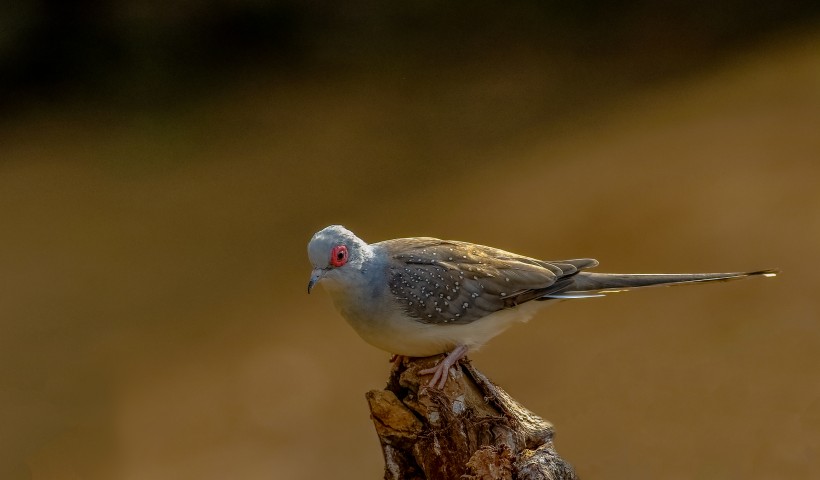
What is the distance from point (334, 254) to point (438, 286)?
0.41m

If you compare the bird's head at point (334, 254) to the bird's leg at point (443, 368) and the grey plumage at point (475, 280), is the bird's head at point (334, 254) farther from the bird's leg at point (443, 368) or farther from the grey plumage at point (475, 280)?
the bird's leg at point (443, 368)

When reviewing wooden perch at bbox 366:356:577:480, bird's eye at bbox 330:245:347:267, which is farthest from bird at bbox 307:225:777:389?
wooden perch at bbox 366:356:577:480

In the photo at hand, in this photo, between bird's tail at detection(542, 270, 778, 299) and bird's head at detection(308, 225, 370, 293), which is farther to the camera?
bird's tail at detection(542, 270, 778, 299)

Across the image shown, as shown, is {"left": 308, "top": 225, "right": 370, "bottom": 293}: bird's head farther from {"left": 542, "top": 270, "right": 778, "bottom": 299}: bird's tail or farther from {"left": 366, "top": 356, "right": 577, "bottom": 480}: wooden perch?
{"left": 542, "top": 270, "right": 778, "bottom": 299}: bird's tail

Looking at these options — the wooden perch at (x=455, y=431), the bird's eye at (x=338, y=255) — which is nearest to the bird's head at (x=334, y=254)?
the bird's eye at (x=338, y=255)

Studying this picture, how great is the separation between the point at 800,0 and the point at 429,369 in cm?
575

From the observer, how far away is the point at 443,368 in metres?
3.19

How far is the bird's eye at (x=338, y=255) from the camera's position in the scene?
3117mm

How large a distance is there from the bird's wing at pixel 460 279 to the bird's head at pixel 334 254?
0.56 feet

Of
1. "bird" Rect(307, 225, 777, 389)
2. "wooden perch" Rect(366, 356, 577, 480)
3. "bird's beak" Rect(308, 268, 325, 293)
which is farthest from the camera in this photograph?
"bird" Rect(307, 225, 777, 389)

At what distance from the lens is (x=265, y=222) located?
6723 millimetres

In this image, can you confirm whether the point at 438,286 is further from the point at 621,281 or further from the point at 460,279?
the point at 621,281

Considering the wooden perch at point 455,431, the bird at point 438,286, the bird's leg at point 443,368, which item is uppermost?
the bird at point 438,286

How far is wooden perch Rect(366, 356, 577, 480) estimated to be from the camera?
293 cm
